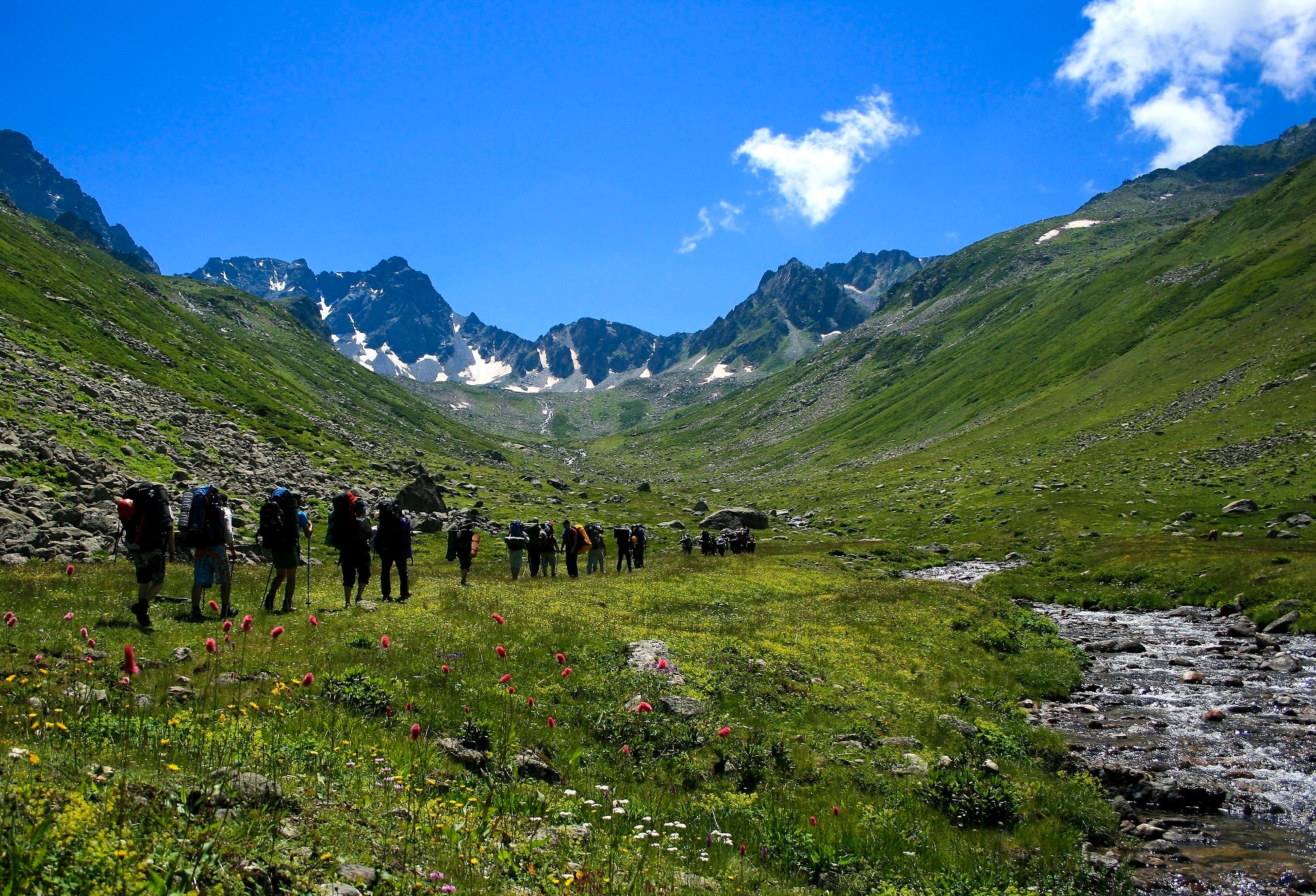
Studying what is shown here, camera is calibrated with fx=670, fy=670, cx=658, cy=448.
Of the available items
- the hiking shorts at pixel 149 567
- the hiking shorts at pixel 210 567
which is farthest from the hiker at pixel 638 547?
the hiking shorts at pixel 149 567

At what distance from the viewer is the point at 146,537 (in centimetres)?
1539

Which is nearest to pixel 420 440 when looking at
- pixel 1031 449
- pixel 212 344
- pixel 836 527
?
pixel 212 344

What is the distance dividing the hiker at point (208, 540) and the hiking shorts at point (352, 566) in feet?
14.3

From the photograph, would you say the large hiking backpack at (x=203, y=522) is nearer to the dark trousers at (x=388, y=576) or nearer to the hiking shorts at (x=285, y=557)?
the hiking shorts at (x=285, y=557)

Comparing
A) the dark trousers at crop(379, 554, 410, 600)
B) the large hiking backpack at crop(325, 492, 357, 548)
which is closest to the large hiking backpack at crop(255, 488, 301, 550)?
the large hiking backpack at crop(325, 492, 357, 548)

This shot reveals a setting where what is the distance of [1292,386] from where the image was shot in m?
75.1

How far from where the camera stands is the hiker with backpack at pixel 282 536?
62.9 feet

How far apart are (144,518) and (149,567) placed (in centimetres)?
119

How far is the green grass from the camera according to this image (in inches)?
254

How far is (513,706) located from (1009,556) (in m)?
Result: 50.7

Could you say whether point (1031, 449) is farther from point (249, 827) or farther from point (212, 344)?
point (212, 344)

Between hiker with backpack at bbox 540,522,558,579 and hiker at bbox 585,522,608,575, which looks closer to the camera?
hiker with backpack at bbox 540,522,558,579

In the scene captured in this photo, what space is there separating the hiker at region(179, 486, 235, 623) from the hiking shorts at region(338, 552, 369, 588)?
4.36 m

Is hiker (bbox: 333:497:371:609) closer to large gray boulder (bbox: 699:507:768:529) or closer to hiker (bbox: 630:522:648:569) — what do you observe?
hiker (bbox: 630:522:648:569)
